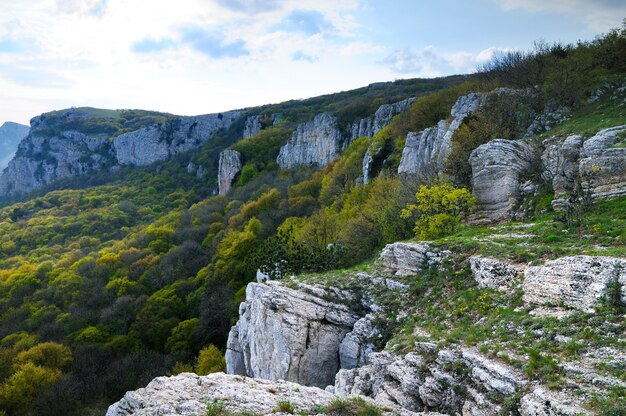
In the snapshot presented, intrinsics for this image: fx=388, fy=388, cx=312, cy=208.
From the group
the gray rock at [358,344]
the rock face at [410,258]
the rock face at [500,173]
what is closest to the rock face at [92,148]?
the rock face at [500,173]

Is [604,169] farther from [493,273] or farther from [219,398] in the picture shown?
[219,398]

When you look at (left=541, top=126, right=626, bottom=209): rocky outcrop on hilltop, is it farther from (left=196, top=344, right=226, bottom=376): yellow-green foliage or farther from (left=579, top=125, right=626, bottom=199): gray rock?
(left=196, top=344, right=226, bottom=376): yellow-green foliage

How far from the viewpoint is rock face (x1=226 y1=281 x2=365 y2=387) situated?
19.1 metres

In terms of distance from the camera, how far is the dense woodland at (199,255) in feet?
113

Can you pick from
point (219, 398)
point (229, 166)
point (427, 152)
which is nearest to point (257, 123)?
point (229, 166)

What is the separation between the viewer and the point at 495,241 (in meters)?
18.8

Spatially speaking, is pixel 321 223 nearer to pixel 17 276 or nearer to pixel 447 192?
pixel 447 192

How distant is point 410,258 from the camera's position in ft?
66.8

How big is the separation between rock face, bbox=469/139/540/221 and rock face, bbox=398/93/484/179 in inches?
278

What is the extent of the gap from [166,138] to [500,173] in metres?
160

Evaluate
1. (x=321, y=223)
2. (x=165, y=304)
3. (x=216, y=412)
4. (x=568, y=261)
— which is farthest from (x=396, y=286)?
(x=165, y=304)

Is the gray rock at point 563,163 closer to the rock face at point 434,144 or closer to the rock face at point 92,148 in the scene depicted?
the rock face at point 434,144

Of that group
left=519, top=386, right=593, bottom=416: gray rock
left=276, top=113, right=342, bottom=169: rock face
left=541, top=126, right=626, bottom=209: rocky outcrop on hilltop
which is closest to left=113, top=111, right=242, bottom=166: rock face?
left=276, top=113, right=342, bottom=169: rock face

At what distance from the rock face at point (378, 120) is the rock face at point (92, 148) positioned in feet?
304
